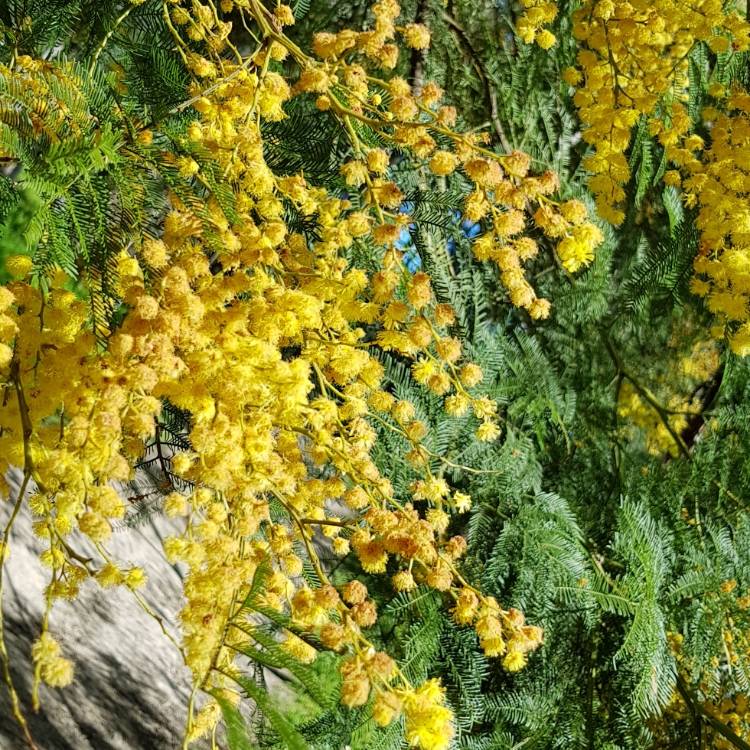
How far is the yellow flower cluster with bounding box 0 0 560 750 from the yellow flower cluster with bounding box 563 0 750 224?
560 millimetres

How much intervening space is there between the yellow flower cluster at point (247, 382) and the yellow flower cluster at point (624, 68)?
56cm

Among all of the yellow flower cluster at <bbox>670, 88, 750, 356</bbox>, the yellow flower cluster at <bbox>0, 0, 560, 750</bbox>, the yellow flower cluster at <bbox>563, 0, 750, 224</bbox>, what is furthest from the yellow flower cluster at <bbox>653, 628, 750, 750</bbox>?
the yellow flower cluster at <bbox>0, 0, 560, 750</bbox>

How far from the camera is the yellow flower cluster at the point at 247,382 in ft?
1.94

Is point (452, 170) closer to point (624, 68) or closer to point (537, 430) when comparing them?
point (624, 68)

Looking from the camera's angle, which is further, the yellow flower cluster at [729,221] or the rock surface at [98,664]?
the rock surface at [98,664]

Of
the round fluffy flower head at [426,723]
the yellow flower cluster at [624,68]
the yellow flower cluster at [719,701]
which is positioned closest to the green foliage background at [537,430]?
the yellow flower cluster at [719,701]

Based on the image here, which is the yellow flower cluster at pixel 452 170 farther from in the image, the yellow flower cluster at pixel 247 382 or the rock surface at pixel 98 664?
the rock surface at pixel 98 664

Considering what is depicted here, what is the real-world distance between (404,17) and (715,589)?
1246 millimetres

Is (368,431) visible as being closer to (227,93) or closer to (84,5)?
(227,93)

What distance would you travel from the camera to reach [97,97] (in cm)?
70

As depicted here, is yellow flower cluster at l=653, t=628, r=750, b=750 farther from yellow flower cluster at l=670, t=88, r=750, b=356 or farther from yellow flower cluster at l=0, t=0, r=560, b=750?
yellow flower cluster at l=0, t=0, r=560, b=750

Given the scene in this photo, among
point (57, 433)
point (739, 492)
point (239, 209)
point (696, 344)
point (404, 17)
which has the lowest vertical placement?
point (57, 433)

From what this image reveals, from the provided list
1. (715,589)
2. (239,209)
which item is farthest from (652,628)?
(239,209)

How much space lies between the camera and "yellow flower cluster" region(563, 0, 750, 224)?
1285 millimetres
